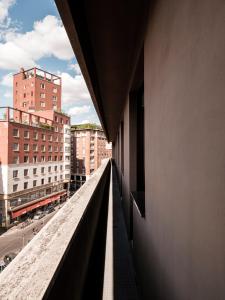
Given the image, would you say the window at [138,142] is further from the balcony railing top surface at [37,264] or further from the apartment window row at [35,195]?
the apartment window row at [35,195]

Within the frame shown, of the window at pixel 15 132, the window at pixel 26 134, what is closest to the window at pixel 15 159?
the window at pixel 15 132

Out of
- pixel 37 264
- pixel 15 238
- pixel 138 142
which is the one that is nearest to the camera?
pixel 37 264

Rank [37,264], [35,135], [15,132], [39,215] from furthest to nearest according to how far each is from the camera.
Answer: [35,135] → [39,215] → [15,132] → [37,264]

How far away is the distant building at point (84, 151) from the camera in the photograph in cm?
3984

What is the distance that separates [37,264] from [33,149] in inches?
1003

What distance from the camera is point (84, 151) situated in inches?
1575

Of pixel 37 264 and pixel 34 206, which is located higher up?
pixel 37 264

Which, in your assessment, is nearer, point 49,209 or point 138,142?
point 138,142

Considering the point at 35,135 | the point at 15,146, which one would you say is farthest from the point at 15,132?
the point at 35,135

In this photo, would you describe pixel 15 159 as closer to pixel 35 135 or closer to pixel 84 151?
pixel 35 135

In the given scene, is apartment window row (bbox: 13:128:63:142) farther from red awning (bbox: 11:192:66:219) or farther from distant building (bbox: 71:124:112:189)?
distant building (bbox: 71:124:112:189)

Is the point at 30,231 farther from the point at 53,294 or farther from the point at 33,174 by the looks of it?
the point at 53,294

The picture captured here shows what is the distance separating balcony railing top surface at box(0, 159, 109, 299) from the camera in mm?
451

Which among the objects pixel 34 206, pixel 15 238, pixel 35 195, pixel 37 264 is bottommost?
pixel 15 238
